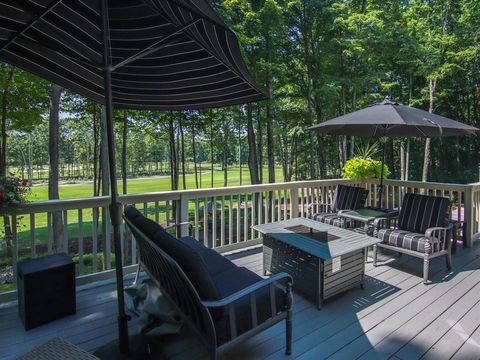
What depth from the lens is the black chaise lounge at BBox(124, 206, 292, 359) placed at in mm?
1788

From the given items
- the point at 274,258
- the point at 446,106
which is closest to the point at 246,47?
the point at 274,258

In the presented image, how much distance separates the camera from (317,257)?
276 cm

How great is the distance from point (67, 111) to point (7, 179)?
803cm

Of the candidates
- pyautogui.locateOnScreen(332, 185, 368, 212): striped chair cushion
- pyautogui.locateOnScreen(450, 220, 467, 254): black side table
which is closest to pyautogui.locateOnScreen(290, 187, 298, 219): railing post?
pyautogui.locateOnScreen(332, 185, 368, 212): striped chair cushion

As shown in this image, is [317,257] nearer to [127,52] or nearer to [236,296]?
[236,296]

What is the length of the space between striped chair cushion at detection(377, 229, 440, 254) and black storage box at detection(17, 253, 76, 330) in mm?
3626

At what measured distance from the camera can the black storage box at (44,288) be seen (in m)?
2.45

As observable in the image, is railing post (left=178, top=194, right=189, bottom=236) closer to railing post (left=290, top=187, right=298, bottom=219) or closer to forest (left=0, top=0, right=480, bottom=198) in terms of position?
railing post (left=290, top=187, right=298, bottom=219)

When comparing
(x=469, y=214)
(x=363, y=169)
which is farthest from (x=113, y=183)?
(x=469, y=214)

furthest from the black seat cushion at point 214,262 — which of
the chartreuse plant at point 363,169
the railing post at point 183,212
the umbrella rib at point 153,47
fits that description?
the chartreuse plant at point 363,169

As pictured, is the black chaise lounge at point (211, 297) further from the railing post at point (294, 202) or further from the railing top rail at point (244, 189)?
the railing post at point (294, 202)

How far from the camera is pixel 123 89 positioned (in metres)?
3.03

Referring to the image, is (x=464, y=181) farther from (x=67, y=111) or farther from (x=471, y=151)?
(x=67, y=111)

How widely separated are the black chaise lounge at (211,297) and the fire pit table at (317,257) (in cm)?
77
